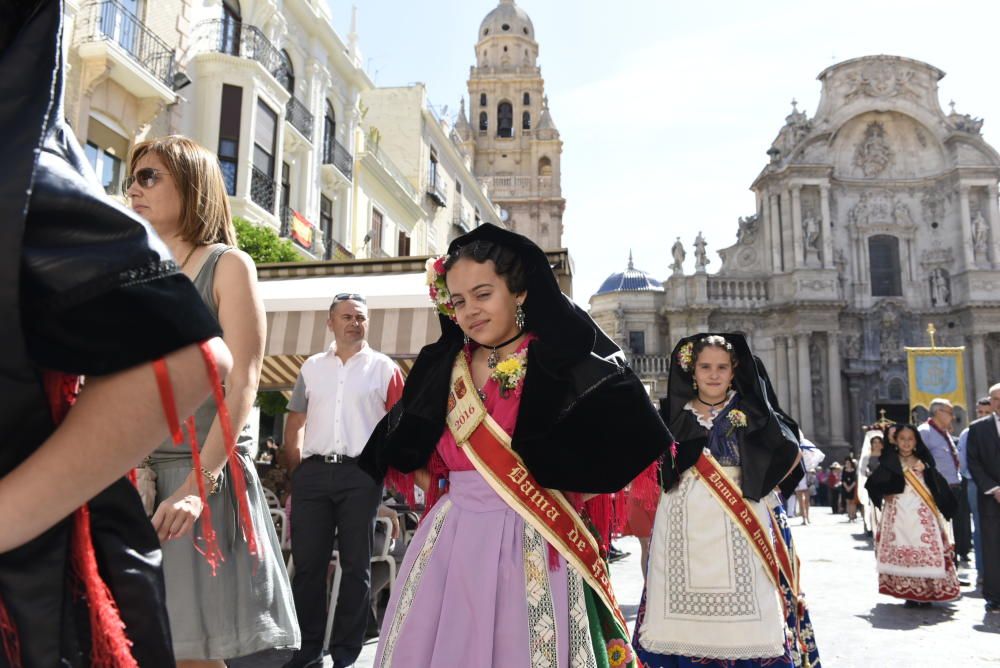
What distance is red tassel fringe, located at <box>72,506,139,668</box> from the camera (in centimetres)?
125

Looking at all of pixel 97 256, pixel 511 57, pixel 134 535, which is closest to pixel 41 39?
pixel 97 256

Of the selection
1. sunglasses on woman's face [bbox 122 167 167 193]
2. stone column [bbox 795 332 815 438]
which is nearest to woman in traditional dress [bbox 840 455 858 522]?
stone column [bbox 795 332 815 438]

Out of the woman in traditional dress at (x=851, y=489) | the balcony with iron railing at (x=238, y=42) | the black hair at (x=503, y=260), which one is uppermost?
the balcony with iron railing at (x=238, y=42)

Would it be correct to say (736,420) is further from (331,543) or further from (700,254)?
(700,254)

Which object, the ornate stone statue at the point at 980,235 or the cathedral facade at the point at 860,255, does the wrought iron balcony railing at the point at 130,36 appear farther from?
the ornate stone statue at the point at 980,235

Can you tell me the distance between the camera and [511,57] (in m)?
63.1

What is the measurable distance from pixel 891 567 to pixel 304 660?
20.2 ft

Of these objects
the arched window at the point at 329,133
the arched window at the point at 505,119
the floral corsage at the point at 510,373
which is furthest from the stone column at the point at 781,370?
the floral corsage at the point at 510,373

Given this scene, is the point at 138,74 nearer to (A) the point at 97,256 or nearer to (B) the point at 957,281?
(A) the point at 97,256

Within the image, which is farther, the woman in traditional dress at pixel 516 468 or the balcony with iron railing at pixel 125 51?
the balcony with iron railing at pixel 125 51

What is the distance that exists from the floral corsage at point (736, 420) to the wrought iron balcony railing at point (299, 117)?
57.8 ft

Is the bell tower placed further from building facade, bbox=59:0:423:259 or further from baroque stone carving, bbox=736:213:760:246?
building facade, bbox=59:0:423:259

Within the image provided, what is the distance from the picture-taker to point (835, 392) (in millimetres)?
36062

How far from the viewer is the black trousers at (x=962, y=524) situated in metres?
11.6
